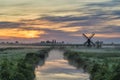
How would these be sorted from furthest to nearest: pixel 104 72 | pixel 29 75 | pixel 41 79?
pixel 41 79 < pixel 29 75 < pixel 104 72

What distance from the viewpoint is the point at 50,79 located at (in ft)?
203

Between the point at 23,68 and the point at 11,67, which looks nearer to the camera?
the point at 11,67

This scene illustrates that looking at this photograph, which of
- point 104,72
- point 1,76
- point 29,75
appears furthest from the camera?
point 29,75

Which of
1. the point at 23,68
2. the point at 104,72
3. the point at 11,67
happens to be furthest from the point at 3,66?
the point at 104,72

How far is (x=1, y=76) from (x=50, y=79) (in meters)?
20.8

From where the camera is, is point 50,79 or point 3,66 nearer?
point 3,66

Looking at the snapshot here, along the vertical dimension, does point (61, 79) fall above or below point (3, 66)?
below

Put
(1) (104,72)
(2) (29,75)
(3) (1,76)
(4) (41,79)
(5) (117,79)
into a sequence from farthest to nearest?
(4) (41,79) < (2) (29,75) < (1) (104,72) < (3) (1,76) < (5) (117,79)

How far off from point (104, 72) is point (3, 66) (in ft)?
36.6

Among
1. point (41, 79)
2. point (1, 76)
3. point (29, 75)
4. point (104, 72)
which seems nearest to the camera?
point (1, 76)

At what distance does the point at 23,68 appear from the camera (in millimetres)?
51188

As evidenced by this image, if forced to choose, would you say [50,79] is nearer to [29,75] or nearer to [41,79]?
[41,79]

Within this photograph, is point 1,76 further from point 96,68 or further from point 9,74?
point 96,68

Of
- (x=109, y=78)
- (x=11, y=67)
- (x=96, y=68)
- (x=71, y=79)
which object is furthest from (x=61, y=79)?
(x=109, y=78)
